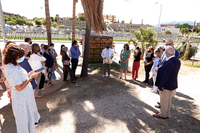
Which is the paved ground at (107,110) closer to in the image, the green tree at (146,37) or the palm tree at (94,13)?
the palm tree at (94,13)

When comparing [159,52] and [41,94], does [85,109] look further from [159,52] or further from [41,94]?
[159,52]

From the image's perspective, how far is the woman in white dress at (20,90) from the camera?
6.85 ft

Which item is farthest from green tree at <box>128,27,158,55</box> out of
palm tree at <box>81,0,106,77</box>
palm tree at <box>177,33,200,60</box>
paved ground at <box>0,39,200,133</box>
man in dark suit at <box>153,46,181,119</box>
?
man in dark suit at <box>153,46,181,119</box>

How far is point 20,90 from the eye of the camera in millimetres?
2156

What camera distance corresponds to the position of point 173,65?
314cm

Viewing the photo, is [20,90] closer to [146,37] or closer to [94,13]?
[94,13]

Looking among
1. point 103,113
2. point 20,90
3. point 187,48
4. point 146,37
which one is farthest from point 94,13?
point 187,48

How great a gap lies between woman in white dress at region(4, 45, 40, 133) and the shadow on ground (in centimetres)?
71

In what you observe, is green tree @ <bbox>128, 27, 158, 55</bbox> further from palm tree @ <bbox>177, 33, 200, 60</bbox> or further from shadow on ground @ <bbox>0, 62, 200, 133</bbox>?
shadow on ground @ <bbox>0, 62, 200, 133</bbox>

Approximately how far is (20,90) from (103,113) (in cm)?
224

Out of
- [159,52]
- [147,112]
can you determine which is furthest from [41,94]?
[159,52]

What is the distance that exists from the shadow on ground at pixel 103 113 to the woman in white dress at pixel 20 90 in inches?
28.1

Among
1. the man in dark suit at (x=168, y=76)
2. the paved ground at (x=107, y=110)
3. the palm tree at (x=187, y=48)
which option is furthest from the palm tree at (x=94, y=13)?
the palm tree at (x=187, y=48)

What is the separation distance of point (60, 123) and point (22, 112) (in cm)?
115
